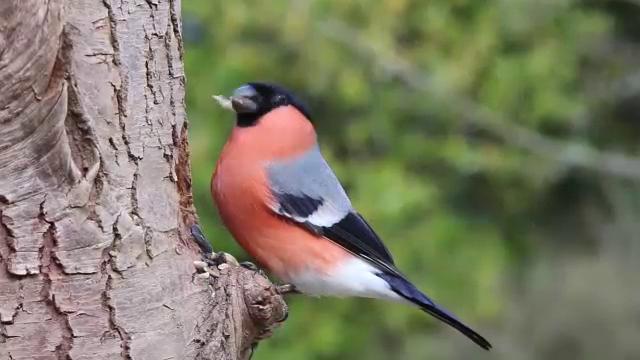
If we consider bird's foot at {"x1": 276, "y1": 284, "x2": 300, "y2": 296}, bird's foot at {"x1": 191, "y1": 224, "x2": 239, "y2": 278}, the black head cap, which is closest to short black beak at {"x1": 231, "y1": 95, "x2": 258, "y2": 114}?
the black head cap

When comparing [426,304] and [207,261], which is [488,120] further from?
[207,261]

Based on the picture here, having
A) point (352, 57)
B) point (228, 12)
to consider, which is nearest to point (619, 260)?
point (352, 57)

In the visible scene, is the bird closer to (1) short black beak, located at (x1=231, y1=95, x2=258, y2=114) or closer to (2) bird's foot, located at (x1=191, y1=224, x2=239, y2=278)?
(1) short black beak, located at (x1=231, y1=95, x2=258, y2=114)

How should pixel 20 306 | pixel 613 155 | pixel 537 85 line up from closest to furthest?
pixel 20 306, pixel 537 85, pixel 613 155

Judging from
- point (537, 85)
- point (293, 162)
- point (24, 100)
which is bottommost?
point (24, 100)

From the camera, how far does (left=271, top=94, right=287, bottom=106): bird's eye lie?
2115 mm

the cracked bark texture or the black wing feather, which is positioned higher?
the black wing feather

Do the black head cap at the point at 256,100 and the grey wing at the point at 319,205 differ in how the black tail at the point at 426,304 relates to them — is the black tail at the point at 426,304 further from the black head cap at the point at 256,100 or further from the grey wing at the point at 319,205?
the black head cap at the point at 256,100

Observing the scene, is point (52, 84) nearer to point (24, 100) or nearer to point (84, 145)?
point (24, 100)

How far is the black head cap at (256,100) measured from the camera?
2.09m

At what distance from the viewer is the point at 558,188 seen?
160 inches

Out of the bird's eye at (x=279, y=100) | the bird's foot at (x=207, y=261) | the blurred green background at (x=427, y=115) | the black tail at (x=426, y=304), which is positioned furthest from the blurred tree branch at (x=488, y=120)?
the bird's foot at (x=207, y=261)

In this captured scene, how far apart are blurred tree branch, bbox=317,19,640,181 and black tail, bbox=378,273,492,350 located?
3.90ft

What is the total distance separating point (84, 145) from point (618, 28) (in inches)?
119
